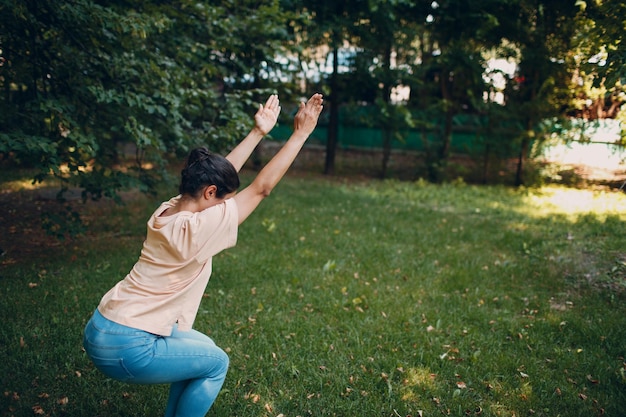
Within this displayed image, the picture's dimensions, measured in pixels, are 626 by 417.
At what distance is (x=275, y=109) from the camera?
3.08 m

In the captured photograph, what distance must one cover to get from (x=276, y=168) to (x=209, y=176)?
0.34 meters

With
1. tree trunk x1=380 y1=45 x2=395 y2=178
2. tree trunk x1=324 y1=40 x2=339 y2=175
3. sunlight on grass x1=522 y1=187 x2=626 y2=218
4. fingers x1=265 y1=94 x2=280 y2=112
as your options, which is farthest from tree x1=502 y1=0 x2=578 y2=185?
fingers x1=265 y1=94 x2=280 y2=112

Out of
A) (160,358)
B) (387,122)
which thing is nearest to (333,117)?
(387,122)

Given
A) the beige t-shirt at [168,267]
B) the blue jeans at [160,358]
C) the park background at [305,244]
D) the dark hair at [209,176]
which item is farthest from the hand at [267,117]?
the park background at [305,244]

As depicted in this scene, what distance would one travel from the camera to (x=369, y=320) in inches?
191

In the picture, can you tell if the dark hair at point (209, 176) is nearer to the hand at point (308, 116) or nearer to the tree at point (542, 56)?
the hand at point (308, 116)

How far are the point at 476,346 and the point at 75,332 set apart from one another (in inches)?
141

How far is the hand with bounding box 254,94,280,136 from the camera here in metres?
2.99

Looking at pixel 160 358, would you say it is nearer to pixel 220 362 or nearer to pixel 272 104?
pixel 220 362

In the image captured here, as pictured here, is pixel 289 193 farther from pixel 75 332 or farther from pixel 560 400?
pixel 560 400

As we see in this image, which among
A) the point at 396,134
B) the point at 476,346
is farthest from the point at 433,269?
the point at 396,134

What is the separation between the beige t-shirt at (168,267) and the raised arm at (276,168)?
67 mm

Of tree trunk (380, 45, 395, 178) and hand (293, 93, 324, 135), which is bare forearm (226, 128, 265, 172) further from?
tree trunk (380, 45, 395, 178)

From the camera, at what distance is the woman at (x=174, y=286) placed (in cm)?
233
